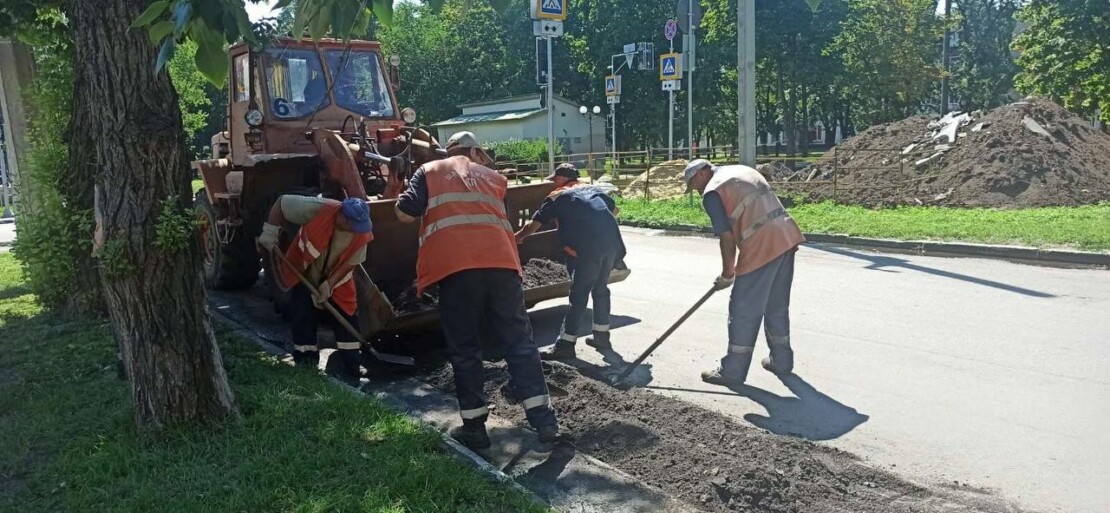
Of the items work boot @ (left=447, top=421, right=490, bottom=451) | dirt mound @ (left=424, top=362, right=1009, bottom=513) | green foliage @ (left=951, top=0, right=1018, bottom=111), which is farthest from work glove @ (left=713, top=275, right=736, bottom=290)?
green foliage @ (left=951, top=0, right=1018, bottom=111)

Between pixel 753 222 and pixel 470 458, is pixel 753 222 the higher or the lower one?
the higher one

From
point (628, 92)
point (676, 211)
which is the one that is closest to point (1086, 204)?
point (676, 211)

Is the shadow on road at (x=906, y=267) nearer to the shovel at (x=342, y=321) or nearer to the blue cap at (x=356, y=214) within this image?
the shovel at (x=342, y=321)

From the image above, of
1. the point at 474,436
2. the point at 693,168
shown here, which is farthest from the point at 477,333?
the point at 693,168

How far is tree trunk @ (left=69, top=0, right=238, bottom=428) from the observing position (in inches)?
167

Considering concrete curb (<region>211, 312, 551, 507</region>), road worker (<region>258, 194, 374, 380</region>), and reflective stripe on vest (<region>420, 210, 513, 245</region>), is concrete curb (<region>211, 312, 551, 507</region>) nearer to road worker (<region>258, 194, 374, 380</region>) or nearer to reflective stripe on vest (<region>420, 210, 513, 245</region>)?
road worker (<region>258, 194, 374, 380</region>)

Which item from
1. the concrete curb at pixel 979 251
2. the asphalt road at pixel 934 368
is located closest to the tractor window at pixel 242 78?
the asphalt road at pixel 934 368

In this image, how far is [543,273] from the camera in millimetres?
7414

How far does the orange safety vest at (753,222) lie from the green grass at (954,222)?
640 cm

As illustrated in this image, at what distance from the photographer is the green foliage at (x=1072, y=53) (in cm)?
2211

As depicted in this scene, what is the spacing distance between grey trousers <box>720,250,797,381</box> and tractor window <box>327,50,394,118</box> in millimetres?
4572

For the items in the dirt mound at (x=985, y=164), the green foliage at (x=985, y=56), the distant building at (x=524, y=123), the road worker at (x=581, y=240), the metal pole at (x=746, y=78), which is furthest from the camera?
the green foliage at (x=985, y=56)

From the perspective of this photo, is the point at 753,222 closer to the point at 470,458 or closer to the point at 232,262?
the point at 470,458

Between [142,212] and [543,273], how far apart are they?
3681mm
